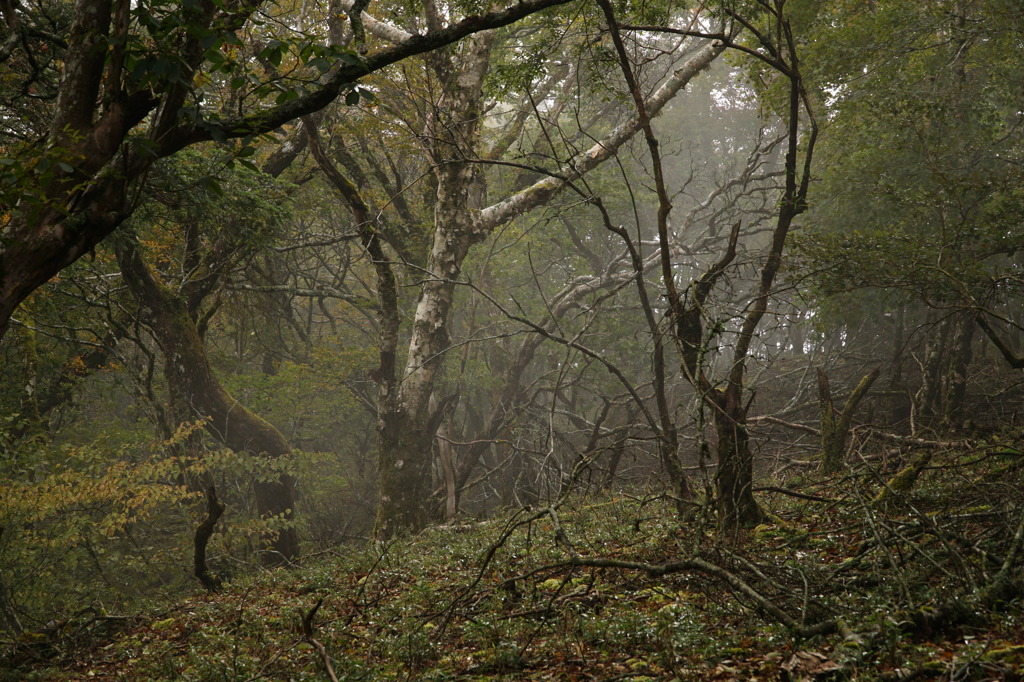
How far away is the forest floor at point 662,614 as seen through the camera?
3365mm

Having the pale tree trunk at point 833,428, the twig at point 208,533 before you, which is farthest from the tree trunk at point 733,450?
the twig at point 208,533

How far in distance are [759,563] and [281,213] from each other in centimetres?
973

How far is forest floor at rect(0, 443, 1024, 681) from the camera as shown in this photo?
3.37m

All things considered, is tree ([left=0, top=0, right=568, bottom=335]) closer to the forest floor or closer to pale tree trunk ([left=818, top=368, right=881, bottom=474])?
the forest floor

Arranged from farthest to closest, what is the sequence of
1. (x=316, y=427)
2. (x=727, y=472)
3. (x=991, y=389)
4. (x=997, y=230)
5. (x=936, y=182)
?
(x=316, y=427)
(x=991, y=389)
(x=936, y=182)
(x=997, y=230)
(x=727, y=472)

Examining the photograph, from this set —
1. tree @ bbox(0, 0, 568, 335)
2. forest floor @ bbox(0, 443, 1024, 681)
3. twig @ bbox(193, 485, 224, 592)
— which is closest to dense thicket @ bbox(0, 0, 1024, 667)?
tree @ bbox(0, 0, 568, 335)

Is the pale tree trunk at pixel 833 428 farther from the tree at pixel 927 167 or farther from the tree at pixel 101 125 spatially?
the tree at pixel 101 125

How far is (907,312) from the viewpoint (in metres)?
16.2

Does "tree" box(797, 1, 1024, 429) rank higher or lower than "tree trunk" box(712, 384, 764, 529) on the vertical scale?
higher

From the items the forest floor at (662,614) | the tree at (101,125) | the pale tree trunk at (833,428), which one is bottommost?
the forest floor at (662,614)

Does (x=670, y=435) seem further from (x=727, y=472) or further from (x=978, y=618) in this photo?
(x=978, y=618)

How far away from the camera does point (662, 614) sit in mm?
4238

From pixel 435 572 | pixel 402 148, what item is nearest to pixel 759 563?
pixel 435 572

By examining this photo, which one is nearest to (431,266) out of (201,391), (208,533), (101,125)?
(201,391)
